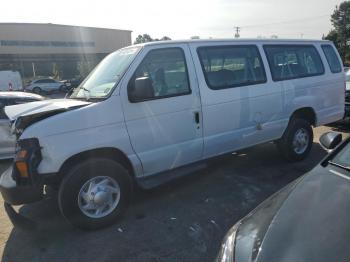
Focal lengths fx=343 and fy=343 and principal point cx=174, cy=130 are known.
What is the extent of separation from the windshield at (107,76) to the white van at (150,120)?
0.7 inches

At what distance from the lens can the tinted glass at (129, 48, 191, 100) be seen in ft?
13.7

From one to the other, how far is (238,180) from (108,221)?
2194 mm

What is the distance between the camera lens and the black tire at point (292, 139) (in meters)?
5.78

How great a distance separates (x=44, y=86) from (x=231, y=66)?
97.0 ft

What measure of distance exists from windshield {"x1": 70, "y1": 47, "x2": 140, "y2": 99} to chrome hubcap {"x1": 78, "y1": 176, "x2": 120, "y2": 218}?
1000 millimetres

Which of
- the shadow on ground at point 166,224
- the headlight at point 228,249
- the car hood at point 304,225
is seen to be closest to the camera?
the car hood at point 304,225

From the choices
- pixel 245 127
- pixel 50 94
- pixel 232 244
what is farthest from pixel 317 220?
pixel 50 94

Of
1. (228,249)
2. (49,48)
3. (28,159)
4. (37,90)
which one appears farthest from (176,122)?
(49,48)

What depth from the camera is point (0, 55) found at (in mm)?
43094

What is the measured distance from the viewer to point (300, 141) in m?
5.96

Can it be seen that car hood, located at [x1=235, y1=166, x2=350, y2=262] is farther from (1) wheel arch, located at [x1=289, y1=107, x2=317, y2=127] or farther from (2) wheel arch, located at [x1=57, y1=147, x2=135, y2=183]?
(1) wheel arch, located at [x1=289, y1=107, x2=317, y2=127]

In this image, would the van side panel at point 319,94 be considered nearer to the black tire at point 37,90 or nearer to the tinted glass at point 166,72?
the tinted glass at point 166,72

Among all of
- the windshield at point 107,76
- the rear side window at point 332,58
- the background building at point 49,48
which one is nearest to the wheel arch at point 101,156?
the windshield at point 107,76

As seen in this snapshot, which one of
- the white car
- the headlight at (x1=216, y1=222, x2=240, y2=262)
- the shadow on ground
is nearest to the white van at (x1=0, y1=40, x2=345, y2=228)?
the shadow on ground
